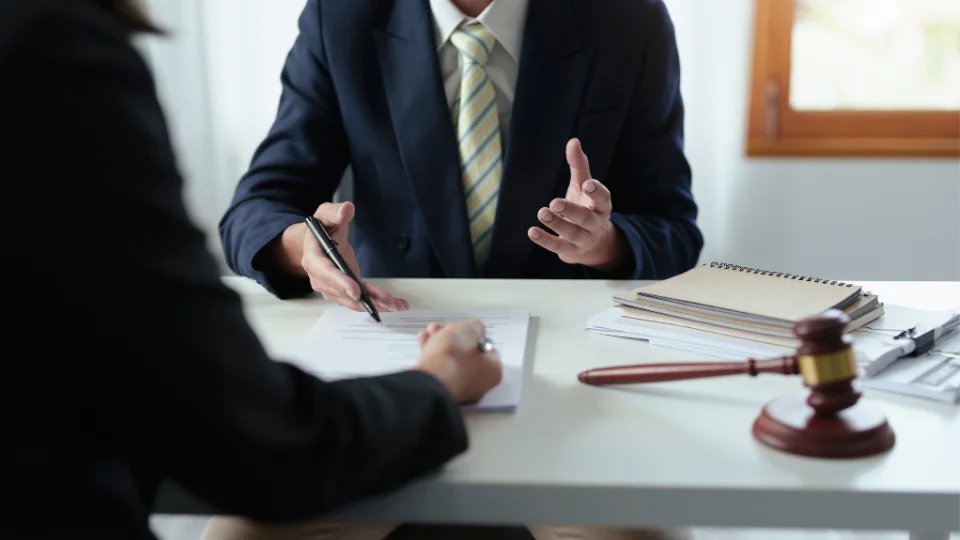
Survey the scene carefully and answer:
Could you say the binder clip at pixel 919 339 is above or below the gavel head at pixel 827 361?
below

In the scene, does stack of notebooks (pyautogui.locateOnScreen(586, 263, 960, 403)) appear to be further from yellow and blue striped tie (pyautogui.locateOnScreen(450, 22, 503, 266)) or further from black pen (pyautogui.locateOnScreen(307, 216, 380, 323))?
yellow and blue striped tie (pyautogui.locateOnScreen(450, 22, 503, 266))

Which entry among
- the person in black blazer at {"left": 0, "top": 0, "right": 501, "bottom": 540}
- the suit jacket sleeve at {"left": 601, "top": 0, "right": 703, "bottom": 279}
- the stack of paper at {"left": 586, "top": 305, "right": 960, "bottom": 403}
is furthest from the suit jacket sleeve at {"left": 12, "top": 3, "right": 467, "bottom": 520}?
the suit jacket sleeve at {"left": 601, "top": 0, "right": 703, "bottom": 279}

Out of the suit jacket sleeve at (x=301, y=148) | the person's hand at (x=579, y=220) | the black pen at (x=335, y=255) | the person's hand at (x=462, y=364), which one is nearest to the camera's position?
the person's hand at (x=462, y=364)

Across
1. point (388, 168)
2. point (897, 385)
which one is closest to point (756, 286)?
point (897, 385)

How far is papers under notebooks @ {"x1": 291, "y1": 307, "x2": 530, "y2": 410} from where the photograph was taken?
0.93m

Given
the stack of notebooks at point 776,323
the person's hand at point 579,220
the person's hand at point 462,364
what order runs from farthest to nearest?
the person's hand at point 579,220
the stack of notebooks at point 776,323
the person's hand at point 462,364

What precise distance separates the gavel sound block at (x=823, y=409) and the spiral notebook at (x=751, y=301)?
0.19 meters

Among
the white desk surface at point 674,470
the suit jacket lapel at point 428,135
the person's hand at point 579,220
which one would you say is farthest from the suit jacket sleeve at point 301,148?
the white desk surface at point 674,470

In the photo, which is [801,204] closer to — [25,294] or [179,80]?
[179,80]

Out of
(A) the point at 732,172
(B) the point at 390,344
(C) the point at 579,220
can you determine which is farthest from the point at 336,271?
(A) the point at 732,172

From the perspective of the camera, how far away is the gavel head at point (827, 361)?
74 cm

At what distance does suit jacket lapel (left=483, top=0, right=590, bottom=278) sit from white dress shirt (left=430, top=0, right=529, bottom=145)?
0.08 feet

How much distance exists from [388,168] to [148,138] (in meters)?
0.97

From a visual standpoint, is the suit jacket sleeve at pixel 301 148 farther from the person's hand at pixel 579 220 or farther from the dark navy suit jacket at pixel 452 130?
the person's hand at pixel 579 220
